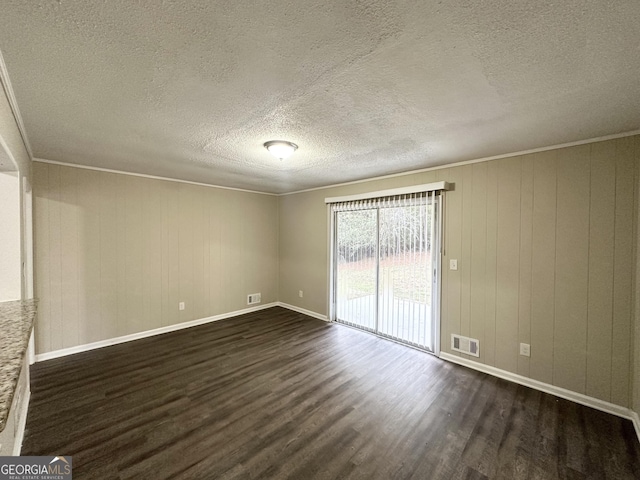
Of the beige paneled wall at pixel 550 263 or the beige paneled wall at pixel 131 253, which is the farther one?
the beige paneled wall at pixel 131 253

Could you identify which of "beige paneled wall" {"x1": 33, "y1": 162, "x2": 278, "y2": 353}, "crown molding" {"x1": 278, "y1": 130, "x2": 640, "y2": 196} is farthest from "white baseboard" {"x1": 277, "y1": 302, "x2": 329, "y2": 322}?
"crown molding" {"x1": 278, "y1": 130, "x2": 640, "y2": 196}

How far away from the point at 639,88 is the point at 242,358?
4008 millimetres

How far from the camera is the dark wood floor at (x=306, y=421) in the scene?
1.67 m

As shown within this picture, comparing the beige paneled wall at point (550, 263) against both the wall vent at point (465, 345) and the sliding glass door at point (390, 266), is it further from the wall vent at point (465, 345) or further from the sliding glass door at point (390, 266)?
the sliding glass door at point (390, 266)

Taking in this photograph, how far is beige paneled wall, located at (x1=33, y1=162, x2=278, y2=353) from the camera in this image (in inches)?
122

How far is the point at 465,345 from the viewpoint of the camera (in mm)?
3008

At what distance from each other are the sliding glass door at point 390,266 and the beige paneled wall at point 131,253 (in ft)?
6.22

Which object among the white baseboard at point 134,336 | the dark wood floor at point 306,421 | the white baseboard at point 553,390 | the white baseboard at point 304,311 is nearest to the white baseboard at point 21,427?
the dark wood floor at point 306,421

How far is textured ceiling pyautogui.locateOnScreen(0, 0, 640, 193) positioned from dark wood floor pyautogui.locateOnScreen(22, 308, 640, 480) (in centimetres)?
238

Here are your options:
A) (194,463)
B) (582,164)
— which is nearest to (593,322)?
(582,164)

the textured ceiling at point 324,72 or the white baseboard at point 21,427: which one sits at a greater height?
the textured ceiling at point 324,72

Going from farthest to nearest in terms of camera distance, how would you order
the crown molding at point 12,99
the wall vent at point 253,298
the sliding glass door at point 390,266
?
1. the wall vent at point 253,298
2. the sliding glass door at point 390,266
3. the crown molding at point 12,99

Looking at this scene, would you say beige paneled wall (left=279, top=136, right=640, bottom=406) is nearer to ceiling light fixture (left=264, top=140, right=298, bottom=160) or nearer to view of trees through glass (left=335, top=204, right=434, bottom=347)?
view of trees through glass (left=335, top=204, right=434, bottom=347)

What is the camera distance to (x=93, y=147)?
2.61 m
